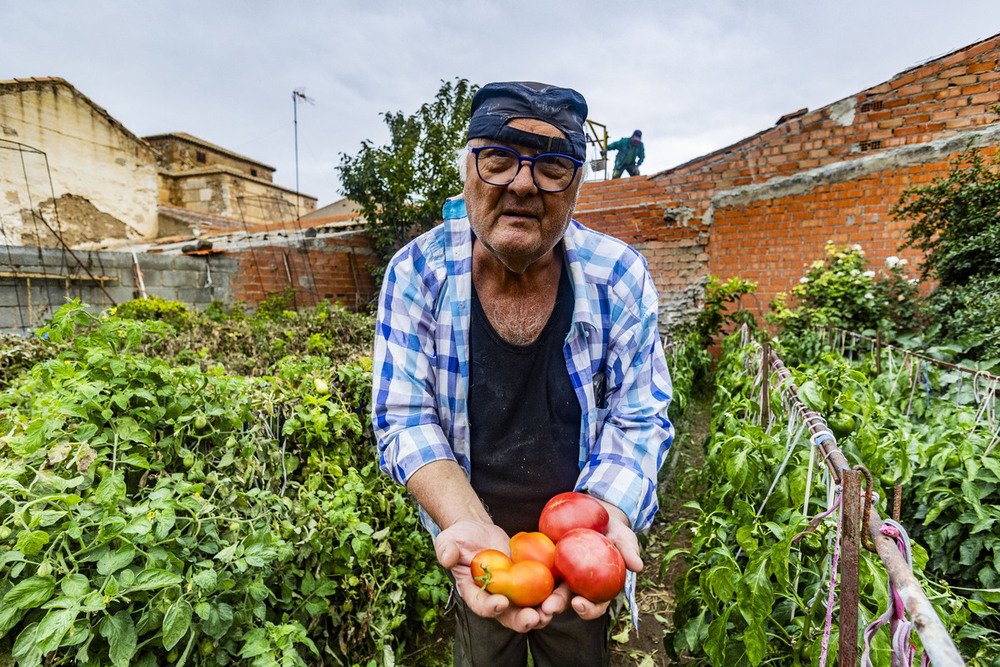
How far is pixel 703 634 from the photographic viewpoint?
154 centimetres

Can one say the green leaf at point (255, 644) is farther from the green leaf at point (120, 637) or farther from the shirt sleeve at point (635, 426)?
the shirt sleeve at point (635, 426)

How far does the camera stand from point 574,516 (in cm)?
130

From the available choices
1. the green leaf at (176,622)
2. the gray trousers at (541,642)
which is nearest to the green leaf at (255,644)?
the green leaf at (176,622)

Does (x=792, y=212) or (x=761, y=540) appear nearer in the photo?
(x=761, y=540)

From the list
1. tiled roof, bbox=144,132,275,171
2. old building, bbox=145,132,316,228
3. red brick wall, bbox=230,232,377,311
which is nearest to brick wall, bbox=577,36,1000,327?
red brick wall, bbox=230,232,377,311

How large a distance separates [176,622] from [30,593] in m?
0.31

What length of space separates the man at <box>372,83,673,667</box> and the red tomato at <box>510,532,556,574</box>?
0.05 m

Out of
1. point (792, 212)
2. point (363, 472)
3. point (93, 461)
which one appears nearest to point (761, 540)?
point (363, 472)

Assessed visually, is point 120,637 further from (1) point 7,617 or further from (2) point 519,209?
(2) point 519,209

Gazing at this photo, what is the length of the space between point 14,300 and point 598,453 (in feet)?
24.5

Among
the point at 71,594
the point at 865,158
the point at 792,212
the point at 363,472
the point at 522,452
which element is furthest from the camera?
the point at 792,212

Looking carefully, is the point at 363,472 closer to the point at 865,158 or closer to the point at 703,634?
the point at 703,634

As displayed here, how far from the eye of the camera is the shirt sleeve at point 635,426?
4.50 feet

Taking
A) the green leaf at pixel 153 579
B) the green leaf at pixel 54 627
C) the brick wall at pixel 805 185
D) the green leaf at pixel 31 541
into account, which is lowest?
the green leaf at pixel 54 627
